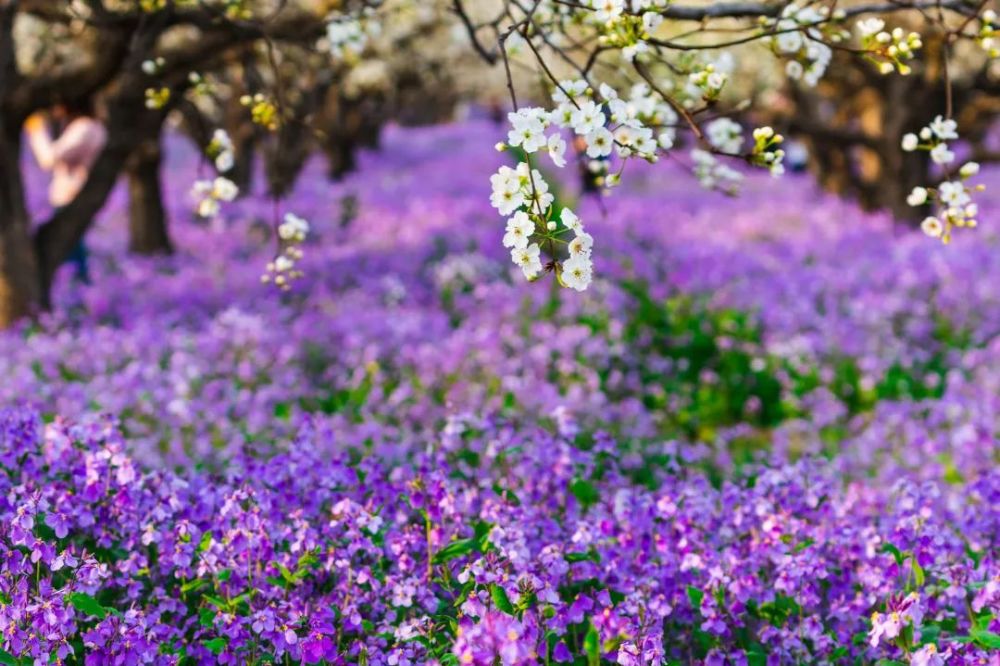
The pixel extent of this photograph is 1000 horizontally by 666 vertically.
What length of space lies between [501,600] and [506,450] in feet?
5.81

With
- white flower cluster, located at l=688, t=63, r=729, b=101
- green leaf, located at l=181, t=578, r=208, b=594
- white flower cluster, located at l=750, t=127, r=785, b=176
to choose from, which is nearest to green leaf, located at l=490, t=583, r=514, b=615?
green leaf, located at l=181, t=578, r=208, b=594

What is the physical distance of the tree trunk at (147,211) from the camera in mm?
15727

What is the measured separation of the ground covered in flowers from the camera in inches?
145

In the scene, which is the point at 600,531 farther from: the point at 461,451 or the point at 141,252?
the point at 141,252

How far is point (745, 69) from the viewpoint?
2814 centimetres

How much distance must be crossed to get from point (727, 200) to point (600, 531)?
20075 mm

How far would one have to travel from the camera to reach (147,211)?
621 inches

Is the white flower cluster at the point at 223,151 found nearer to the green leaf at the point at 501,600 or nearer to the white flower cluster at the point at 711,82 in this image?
the white flower cluster at the point at 711,82

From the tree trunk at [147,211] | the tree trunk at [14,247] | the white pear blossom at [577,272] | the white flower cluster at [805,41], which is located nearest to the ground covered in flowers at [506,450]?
the tree trunk at [14,247]

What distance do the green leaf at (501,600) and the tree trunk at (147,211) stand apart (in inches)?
538

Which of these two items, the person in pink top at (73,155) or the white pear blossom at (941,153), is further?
the person in pink top at (73,155)

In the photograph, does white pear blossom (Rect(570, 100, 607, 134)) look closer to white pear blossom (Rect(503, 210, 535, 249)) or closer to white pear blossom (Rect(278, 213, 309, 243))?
white pear blossom (Rect(503, 210, 535, 249))

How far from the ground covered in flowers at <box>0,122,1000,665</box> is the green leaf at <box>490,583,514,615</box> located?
1.3 inches

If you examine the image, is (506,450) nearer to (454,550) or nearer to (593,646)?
(454,550)
